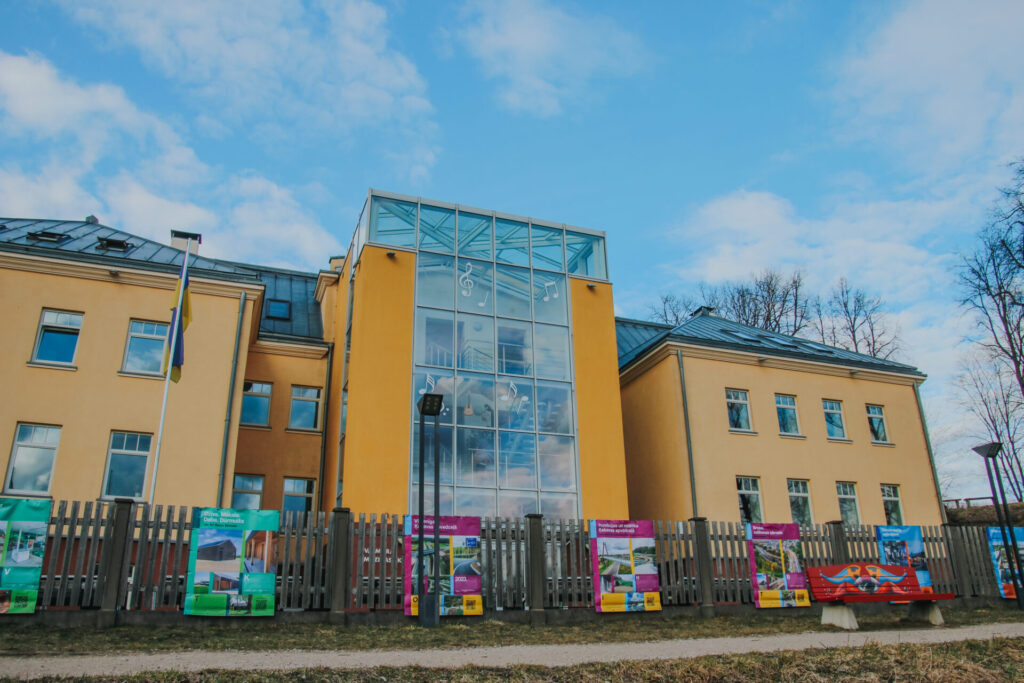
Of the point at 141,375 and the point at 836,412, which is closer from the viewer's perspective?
the point at 141,375

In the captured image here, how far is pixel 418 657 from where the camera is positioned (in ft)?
26.3

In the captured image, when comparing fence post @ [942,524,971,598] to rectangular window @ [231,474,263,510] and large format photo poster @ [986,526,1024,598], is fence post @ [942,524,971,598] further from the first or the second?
rectangular window @ [231,474,263,510]

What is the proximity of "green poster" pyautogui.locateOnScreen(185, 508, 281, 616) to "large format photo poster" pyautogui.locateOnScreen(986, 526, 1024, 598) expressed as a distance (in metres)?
15.7

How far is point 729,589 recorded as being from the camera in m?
14.7

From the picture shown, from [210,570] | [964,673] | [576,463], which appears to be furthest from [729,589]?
[210,570]

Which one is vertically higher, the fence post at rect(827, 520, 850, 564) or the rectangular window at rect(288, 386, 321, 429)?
the rectangular window at rect(288, 386, 321, 429)

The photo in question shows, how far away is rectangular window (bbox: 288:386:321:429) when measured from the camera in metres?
21.7

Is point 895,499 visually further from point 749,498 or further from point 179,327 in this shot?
point 179,327

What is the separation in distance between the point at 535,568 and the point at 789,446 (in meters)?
12.0

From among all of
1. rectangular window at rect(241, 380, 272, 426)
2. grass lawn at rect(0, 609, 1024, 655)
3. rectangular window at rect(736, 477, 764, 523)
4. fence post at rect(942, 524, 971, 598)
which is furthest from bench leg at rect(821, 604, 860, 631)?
rectangular window at rect(241, 380, 272, 426)

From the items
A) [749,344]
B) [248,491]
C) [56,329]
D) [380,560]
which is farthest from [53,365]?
[749,344]

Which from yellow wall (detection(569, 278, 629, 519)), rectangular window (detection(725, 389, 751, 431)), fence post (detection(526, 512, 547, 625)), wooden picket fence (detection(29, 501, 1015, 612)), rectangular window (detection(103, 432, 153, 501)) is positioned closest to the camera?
wooden picket fence (detection(29, 501, 1015, 612))

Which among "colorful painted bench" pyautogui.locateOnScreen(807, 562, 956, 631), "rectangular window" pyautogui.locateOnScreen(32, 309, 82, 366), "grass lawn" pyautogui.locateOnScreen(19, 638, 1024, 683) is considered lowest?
"grass lawn" pyautogui.locateOnScreen(19, 638, 1024, 683)

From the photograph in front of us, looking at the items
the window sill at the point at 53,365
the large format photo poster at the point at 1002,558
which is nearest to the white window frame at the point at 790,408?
the large format photo poster at the point at 1002,558
